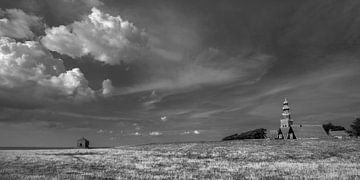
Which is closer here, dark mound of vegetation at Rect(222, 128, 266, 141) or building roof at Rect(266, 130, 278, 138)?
building roof at Rect(266, 130, 278, 138)

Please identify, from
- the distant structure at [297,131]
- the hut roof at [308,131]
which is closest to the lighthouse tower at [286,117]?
the distant structure at [297,131]

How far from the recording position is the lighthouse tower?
152m

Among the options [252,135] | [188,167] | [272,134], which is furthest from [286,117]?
[188,167]

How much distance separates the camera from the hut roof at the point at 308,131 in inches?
5423

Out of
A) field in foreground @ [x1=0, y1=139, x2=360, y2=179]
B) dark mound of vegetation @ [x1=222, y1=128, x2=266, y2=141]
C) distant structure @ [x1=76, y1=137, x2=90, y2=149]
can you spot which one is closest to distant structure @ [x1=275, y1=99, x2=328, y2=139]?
dark mound of vegetation @ [x1=222, y1=128, x2=266, y2=141]

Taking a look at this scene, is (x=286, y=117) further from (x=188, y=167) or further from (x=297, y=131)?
(x=188, y=167)

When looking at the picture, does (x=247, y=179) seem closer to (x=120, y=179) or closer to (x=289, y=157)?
(x=120, y=179)

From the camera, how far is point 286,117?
154625mm

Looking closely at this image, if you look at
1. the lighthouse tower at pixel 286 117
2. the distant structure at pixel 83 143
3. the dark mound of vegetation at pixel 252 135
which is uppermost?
the lighthouse tower at pixel 286 117

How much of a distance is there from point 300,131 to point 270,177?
120m

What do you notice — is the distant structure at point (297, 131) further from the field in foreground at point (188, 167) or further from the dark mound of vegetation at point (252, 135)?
the field in foreground at point (188, 167)

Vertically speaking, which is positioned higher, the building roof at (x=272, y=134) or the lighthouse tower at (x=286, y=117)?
the lighthouse tower at (x=286, y=117)

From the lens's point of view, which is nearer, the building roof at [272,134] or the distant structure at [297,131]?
the distant structure at [297,131]

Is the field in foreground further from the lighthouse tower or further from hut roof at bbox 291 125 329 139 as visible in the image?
the lighthouse tower
